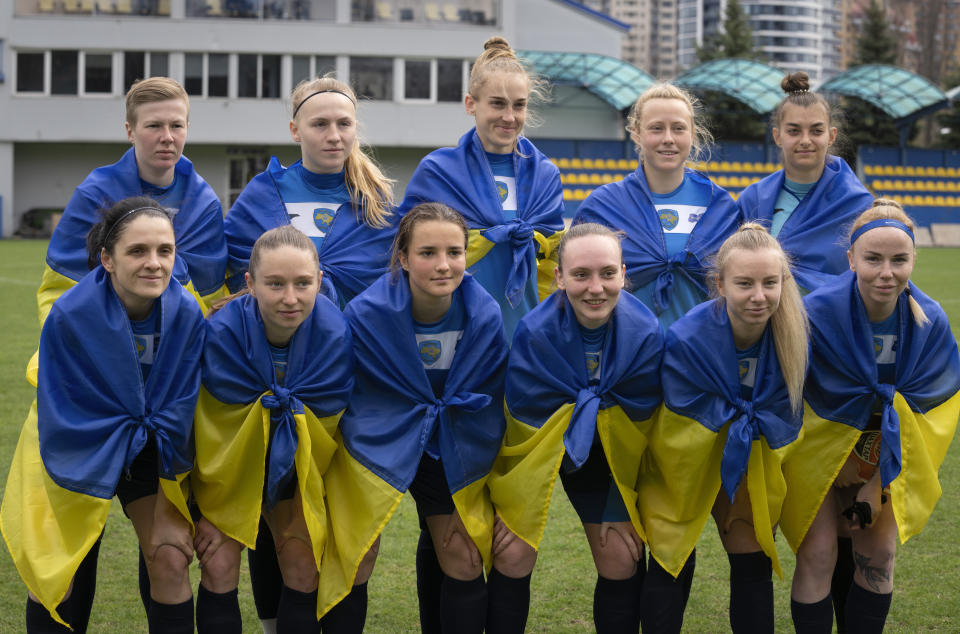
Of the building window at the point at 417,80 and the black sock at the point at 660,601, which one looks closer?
the black sock at the point at 660,601

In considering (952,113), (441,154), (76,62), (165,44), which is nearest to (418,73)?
(165,44)

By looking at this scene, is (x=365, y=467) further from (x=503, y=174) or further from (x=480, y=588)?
(x=503, y=174)

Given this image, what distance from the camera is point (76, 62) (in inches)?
1229

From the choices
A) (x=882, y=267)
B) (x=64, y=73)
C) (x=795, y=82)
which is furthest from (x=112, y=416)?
(x=64, y=73)

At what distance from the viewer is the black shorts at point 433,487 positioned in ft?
11.7

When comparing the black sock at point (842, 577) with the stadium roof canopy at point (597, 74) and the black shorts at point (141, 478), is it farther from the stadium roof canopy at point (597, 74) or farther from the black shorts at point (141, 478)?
the stadium roof canopy at point (597, 74)

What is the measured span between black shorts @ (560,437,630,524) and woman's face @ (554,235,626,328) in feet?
1.43

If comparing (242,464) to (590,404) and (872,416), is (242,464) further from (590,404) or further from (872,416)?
(872,416)

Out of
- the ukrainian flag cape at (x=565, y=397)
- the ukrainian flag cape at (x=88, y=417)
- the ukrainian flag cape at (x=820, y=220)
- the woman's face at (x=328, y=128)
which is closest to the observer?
the ukrainian flag cape at (x=88, y=417)

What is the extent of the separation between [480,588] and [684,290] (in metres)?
1.47

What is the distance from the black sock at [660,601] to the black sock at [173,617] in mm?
1483

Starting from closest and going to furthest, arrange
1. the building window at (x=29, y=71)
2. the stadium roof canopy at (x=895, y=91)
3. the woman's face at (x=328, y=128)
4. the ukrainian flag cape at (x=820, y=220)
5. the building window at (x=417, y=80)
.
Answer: the ukrainian flag cape at (x=820, y=220) → the woman's face at (x=328, y=128) → the building window at (x=29, y=71) → the stadium roof canopy at (x=895, y=91) → the building window at (x=417, y=80)

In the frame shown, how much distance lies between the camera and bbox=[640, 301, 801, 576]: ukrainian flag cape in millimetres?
3381

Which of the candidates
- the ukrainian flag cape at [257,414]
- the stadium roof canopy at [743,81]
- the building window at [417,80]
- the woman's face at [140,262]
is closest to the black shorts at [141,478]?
the ukrainian flag cape at [257,414]
